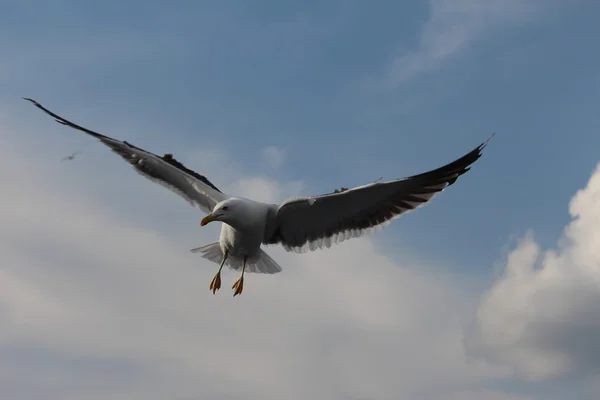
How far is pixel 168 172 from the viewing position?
18531 millimetres

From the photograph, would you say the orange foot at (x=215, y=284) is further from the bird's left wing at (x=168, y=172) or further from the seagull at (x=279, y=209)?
the bird's left wing at (x=168, y=172)

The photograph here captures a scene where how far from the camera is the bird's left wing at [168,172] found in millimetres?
18203

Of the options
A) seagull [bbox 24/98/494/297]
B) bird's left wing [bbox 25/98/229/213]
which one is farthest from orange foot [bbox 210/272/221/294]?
bird's left wing [bbox 25/98/229/213]

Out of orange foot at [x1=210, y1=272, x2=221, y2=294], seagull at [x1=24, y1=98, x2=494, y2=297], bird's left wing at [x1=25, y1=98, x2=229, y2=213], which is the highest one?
bird's left wing at [x1=25, y1=98, x2=229, y2=213]

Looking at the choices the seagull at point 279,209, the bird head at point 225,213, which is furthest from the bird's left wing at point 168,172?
the bird head at point 225,213

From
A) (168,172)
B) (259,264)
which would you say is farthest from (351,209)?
A: (168,172)

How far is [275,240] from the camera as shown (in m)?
17.9

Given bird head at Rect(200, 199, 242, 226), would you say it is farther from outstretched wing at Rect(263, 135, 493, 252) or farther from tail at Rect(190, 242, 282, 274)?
tail at Rect(190, 242, 282, 274)

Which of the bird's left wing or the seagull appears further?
the bird's left wing

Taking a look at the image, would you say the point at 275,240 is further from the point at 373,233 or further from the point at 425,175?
the point at 425,175

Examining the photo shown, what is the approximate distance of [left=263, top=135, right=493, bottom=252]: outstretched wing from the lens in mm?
16266

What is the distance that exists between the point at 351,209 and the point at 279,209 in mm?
1615

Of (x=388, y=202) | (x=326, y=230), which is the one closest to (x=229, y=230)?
(x=326, y=230)

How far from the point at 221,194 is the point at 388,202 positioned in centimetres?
395
